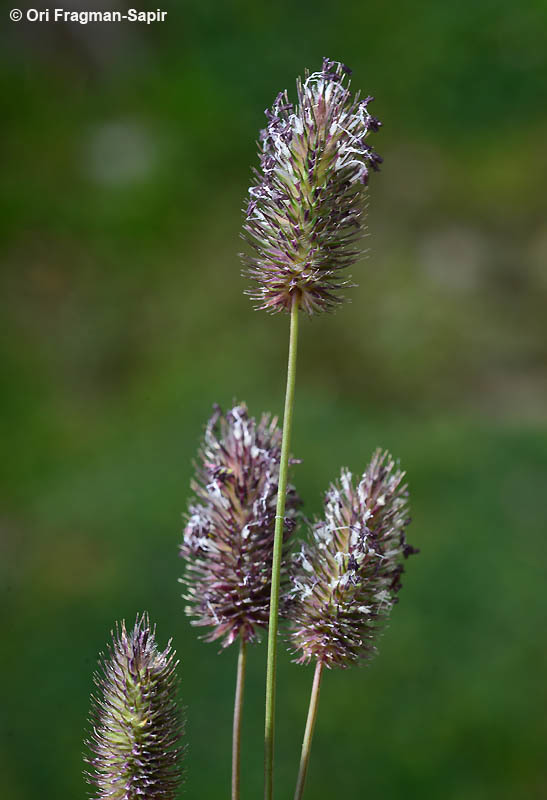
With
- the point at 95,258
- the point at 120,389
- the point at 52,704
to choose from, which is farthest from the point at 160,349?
the point at 52,704

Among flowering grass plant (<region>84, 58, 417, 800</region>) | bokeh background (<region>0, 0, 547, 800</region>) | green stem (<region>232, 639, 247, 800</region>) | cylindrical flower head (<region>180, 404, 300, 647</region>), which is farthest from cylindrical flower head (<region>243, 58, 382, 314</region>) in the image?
bokeh background (<region>0, 0, 547, 800</region>)

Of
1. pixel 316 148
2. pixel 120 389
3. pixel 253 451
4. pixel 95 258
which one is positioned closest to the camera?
pixel 316 148

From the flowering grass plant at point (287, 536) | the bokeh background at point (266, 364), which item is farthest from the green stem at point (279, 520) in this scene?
the bokeh background at point (266, 364)

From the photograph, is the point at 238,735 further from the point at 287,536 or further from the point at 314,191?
the point at 314,191

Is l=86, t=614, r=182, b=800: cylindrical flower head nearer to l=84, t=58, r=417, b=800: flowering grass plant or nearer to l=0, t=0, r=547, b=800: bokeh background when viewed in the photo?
l=84, t=58, r=417, b=800: flowering grass plant

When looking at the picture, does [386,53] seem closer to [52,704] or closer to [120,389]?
[120,389]

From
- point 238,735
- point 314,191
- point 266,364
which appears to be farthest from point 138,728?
point 266,364

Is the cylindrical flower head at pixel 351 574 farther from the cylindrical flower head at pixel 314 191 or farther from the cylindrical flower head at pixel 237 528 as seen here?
the cylindrical flower head at pixel 314 191

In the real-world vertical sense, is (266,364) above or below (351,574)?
above
